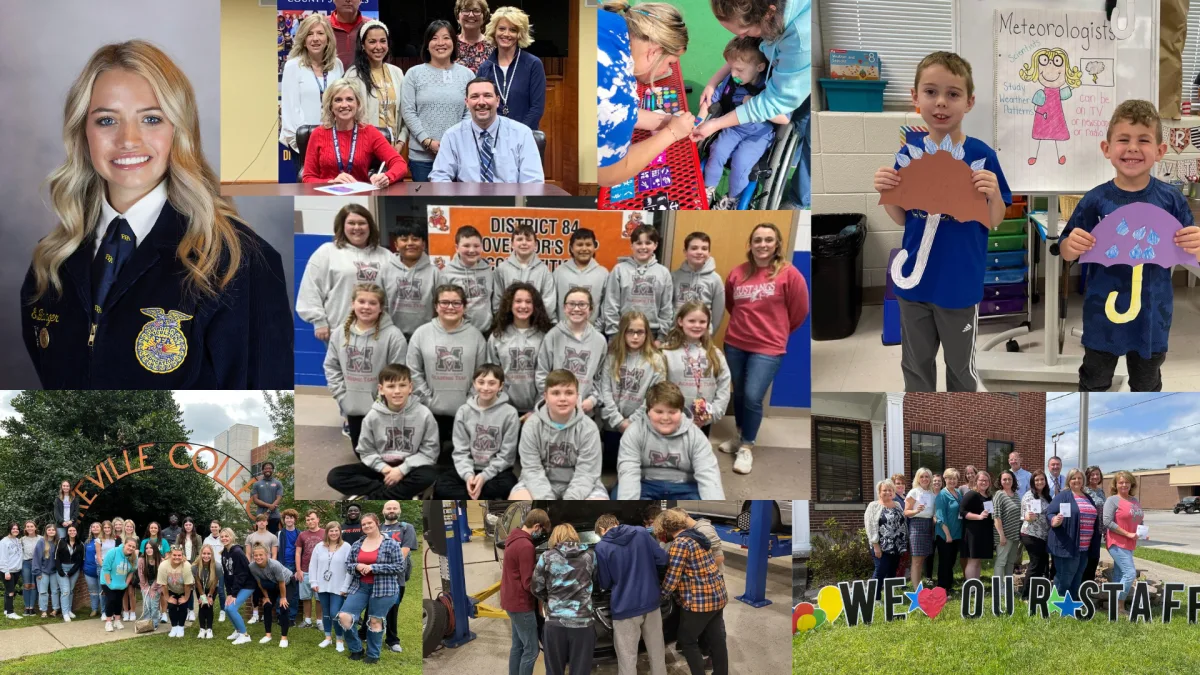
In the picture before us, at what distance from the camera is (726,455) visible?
5.08 meters

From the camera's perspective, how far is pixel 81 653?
5.27 m

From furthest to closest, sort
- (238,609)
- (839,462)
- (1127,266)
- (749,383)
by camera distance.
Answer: (238,609), (839,462), (749,383), (1127,266)

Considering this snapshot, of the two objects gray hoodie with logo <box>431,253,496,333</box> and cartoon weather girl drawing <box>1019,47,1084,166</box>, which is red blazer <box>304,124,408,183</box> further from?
cartoon weather girl drawing <box>1019,47,1084,166</box>

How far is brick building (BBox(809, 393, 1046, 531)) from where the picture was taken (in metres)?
5.01

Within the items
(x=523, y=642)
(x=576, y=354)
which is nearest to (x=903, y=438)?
(x=576, y=354)

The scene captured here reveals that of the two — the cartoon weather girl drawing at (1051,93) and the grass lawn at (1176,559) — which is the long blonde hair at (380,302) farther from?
the grass lawn at (1176,559)

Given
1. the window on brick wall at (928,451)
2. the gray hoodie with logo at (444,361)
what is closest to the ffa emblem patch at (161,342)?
the gray hoodie with logo at (444,361)

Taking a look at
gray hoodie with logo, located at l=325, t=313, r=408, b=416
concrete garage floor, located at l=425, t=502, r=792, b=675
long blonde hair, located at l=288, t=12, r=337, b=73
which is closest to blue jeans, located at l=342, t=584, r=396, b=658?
concrete garage floor, located at l=425, t=502, r=792, b=675

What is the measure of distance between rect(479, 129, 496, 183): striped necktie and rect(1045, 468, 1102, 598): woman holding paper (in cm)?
331

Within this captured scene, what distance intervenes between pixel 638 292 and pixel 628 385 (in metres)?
0.46

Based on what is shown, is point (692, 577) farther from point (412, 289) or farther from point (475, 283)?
point (412, 289)

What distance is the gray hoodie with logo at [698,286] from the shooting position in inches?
196

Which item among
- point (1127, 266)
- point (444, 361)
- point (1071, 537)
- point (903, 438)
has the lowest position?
point (1071, 537)

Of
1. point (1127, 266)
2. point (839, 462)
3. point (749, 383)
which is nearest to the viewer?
point (1127, 266)
